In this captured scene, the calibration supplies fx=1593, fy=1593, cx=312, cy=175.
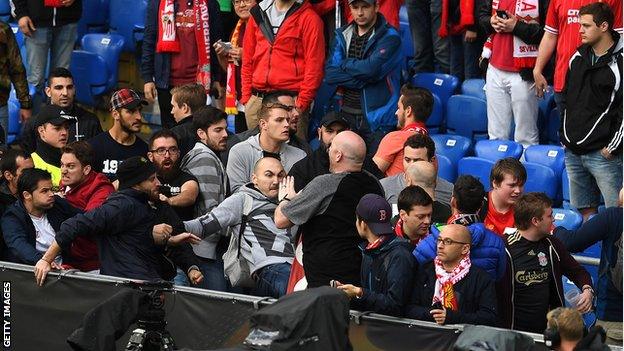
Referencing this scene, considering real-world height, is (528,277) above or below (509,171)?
below

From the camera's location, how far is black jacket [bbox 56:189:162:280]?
10.2 metres

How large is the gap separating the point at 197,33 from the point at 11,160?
3265 millimetres

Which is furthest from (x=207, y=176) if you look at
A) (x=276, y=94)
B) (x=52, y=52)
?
(x=52, y=52)

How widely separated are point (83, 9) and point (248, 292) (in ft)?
20.2

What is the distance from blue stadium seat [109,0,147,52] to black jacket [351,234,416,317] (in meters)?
7.04

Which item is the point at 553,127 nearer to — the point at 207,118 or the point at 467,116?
the point at 467,116

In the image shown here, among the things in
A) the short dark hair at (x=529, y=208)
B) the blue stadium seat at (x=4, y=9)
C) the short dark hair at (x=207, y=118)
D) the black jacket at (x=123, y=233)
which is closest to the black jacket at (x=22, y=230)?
the black jacket at (x=123, y=233)

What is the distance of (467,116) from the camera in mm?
13781

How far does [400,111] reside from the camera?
1178 centimetres

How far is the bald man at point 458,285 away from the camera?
898 centimetres

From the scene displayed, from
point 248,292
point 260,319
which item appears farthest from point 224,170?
point 260,319

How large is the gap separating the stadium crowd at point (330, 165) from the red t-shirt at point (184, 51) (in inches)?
0.5

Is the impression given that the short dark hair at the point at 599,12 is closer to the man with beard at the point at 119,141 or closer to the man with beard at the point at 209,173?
the man with beard at the point at 209,173

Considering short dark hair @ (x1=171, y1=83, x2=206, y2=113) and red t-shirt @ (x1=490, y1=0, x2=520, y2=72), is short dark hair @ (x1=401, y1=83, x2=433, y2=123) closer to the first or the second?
red t-shirt @ (x1=490, y1=0, x2=520, y2=72)
